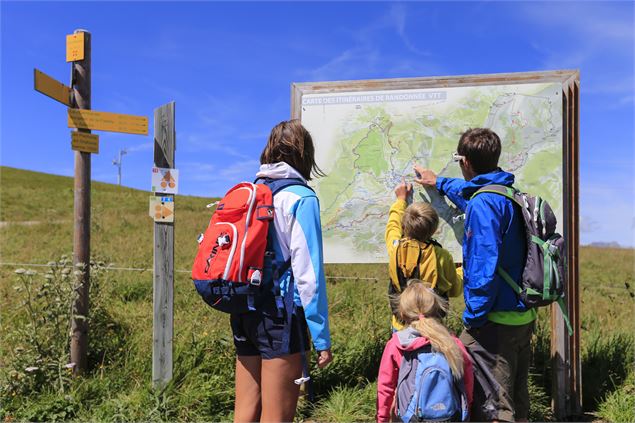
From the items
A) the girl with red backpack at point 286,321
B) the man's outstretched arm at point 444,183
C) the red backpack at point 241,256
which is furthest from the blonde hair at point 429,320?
the man's outstretched arm at point 444,183

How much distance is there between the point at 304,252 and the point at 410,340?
0.79 meters

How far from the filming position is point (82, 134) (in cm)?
452

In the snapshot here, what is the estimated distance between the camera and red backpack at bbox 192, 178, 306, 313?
98.0 inches

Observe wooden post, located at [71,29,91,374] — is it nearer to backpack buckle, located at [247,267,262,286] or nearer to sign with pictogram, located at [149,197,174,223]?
sign with pictogram, located at [149,197,174,223]

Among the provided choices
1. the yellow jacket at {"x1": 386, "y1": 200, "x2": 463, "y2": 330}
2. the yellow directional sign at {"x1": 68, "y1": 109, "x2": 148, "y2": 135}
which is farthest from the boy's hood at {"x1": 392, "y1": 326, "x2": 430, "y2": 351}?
the yellow directional sign at {"x1": 68, "y1": 109, "x2": 148, "y2": 135}

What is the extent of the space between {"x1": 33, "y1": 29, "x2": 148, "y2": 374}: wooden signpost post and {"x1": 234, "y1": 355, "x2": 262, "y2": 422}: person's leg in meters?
2.37

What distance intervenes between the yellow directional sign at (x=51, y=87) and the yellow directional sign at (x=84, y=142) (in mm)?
310

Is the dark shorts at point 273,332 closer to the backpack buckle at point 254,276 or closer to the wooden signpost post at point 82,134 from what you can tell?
the backpack buckle at point 254,276

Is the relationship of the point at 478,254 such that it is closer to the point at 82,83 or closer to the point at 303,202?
the point at 303,202

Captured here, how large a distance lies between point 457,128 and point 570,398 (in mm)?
2533

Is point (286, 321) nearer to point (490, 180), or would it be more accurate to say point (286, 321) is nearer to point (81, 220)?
point (490, 180)

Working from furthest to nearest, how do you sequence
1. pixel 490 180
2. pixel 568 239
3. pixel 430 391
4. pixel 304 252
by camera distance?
pixel 568 239
pixel 490 180
pixel 430 391
pixel 304 252

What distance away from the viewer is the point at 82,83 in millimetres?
4594

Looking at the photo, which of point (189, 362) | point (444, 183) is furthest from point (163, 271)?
point (444, 183)
